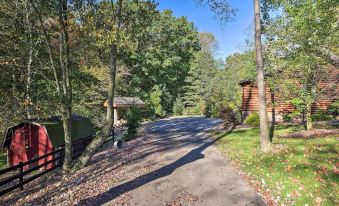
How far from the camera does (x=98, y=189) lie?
34.4 ft

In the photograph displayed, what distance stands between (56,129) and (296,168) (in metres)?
13.9

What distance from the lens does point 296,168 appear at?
10.6 meters

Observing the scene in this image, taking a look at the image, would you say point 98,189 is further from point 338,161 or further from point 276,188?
point 338,161

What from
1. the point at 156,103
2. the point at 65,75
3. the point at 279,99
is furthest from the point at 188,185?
the point at 156,103

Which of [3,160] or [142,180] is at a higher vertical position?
[142,180]

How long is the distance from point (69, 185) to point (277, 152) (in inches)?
367

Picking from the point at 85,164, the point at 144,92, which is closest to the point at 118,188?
the point at 85,164

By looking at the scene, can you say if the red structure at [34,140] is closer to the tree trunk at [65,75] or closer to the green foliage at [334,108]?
the tree trunk at [65,75]

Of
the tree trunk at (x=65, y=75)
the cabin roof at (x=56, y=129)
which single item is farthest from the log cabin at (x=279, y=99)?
the cabin roof at (x=56, y=129)

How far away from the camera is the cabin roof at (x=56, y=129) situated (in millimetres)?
17297

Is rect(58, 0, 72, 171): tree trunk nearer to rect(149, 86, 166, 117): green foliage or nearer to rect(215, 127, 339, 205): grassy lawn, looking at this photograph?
rect(215, 127, 339, 205): grassy lawn

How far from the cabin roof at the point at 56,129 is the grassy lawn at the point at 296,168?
10.2 meters

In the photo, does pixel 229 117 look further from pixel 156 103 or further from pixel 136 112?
pixel 156 103

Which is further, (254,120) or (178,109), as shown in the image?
(178,109)
